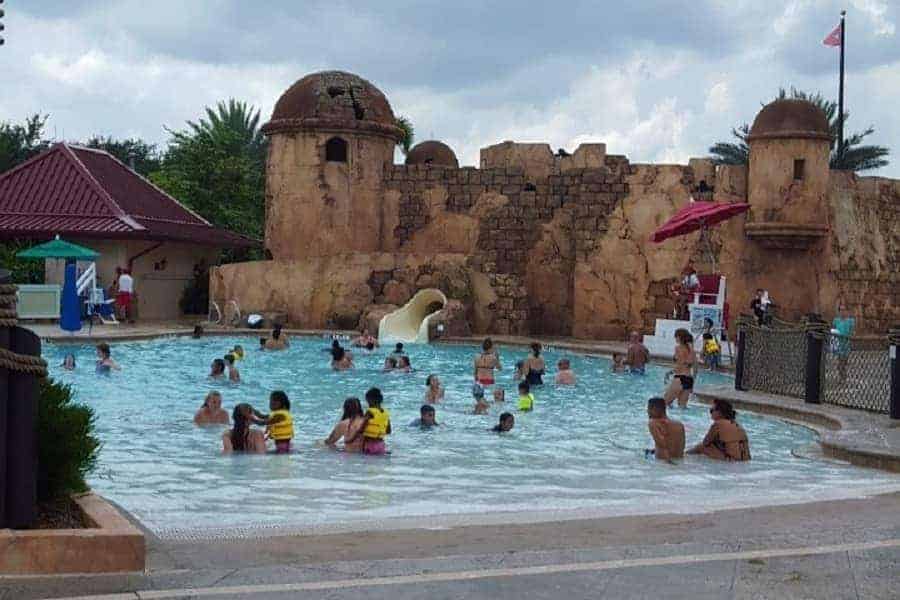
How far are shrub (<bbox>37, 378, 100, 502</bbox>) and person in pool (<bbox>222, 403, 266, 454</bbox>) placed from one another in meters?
5.92

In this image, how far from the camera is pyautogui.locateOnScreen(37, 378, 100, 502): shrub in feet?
21.0

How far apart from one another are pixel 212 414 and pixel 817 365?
808 cm

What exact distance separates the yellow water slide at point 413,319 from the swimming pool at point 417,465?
7.02 metres

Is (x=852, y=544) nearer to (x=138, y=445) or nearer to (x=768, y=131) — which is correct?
(x=138, y=445)

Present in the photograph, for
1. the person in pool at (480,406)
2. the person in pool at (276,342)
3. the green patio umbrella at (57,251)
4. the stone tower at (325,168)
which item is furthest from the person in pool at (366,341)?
the person in pool at (480,406)

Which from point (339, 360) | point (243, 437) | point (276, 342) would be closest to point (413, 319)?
point (276, 342)

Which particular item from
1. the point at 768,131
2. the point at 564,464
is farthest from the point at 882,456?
the point at 768,131

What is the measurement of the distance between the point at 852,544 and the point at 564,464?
236 inches

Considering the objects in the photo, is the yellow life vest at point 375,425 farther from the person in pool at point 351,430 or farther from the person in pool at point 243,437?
the person in pool at point 243,437

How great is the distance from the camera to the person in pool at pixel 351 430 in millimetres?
12695

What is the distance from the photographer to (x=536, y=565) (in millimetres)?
6086

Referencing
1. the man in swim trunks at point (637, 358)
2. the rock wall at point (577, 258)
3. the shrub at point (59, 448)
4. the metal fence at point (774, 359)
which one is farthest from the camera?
the rock wall at point (577, 258)

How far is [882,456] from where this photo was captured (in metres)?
11.5

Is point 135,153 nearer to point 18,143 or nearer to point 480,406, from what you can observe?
point 18,143
